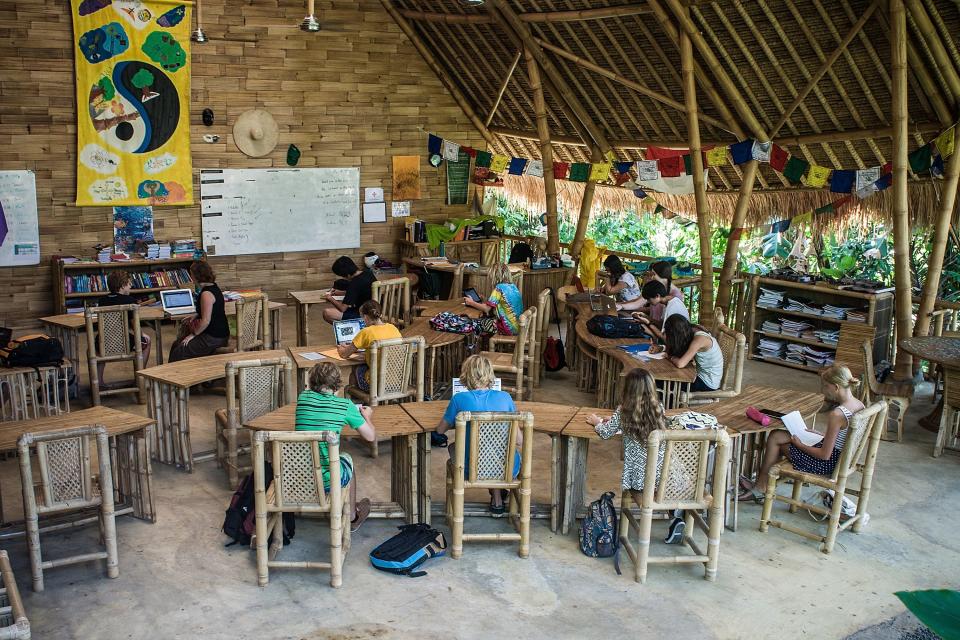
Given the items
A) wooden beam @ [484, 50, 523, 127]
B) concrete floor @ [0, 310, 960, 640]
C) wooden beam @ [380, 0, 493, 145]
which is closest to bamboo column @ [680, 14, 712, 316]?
wooden beam @ [484, 50, 523, 127]

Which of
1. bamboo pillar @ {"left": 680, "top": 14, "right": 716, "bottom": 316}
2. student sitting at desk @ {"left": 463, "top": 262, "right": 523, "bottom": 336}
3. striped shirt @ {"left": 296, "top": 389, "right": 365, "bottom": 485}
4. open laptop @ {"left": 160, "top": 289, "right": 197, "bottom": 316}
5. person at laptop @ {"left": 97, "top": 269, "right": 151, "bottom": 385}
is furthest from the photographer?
bamboo pillar @ {"left": 680, "top": 14, "right": 716, "bottom": 316}

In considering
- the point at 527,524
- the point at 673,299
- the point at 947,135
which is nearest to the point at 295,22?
the point at 673,299

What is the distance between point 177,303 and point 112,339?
78 cm

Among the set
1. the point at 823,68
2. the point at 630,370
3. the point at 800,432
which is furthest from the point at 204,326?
the point at 823,68

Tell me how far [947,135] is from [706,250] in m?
2.72

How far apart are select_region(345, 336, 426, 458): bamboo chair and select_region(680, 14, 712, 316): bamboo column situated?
429 cm

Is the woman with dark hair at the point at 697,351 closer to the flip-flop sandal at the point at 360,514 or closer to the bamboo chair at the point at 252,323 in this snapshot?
the flip-flop sandal at the point at 360,514

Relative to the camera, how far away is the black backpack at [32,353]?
7.49 m

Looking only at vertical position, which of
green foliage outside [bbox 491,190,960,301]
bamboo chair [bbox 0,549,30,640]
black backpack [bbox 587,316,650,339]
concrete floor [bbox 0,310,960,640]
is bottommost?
concrete floor [bbox 0,310,960,640]

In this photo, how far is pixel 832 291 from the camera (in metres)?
9.67

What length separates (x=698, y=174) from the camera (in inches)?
393

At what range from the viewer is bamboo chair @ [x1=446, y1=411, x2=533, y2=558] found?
5234mm

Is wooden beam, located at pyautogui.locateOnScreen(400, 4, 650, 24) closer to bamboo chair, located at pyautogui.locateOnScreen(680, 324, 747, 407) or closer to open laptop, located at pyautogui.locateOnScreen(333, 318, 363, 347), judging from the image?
bamboo chair, located at pyautogui.locateOnScreen(680, 324, 747, 407)

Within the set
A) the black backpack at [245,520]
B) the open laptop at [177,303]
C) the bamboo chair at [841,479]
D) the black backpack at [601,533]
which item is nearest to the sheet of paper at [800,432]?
the bamboo chair at [841,479]
